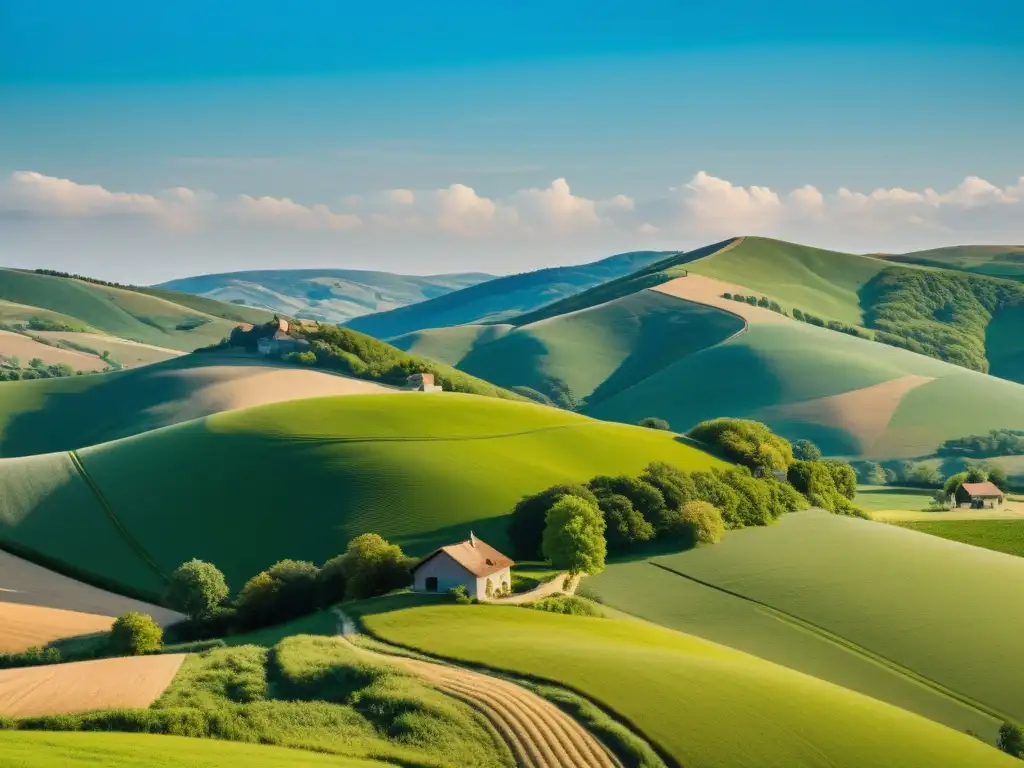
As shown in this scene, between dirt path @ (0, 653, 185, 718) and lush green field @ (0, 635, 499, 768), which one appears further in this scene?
dirt path @ (0, 653, 185, 718)

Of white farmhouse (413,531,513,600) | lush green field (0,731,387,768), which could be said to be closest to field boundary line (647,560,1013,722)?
→ white farmhouse (413,531,513,600)

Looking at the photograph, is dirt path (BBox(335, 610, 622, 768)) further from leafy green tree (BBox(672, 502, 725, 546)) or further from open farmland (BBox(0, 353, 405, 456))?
open farmland (BBox(0, 353, 405, 456))

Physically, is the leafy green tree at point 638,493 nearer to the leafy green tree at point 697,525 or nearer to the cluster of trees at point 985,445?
the leafy green tree at point 697,525

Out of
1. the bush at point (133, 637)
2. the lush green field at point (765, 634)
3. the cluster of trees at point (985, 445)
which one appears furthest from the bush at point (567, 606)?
the cluster of trees at point (985, 445)

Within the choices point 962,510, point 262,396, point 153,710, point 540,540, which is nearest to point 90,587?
point 540,540

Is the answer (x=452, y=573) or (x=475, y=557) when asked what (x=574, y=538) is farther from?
(x=452, y=573)

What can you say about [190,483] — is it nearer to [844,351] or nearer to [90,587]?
[90,587]
